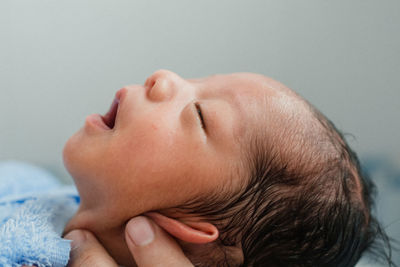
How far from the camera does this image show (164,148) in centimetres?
78

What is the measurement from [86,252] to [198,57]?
3.05 feet

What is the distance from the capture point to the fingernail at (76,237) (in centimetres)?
81

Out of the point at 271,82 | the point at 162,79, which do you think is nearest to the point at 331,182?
the point at 271,82

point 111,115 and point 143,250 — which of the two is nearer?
point 143,250

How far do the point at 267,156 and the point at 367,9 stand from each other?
786 mm

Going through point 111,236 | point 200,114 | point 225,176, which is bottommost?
point 111,236

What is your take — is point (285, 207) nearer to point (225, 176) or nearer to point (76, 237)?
point (225, 176)

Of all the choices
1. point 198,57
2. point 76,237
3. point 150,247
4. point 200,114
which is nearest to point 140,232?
point 150,247

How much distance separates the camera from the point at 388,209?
1.42m

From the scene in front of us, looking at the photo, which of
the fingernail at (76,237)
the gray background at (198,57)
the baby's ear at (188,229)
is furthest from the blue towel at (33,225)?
the gray background at (198,57)

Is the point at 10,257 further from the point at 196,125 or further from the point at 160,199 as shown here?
the point at 196,125

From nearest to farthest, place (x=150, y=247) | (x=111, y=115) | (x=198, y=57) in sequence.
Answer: (x=150, y=247), (x=111, y=115), (x=198, y=57)

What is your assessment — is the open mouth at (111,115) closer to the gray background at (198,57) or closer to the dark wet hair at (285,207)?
the dark wet hair at (285,207)

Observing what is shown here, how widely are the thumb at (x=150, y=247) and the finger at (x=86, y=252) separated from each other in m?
0.05
